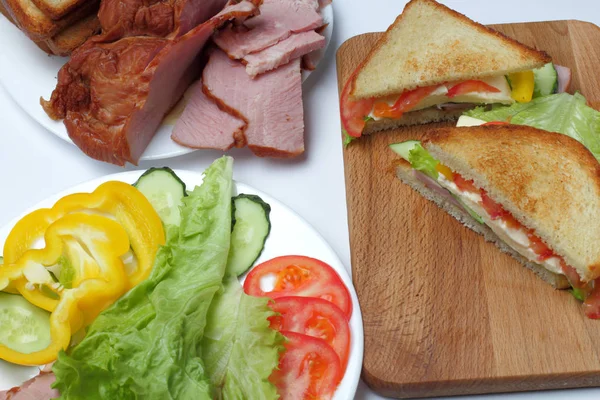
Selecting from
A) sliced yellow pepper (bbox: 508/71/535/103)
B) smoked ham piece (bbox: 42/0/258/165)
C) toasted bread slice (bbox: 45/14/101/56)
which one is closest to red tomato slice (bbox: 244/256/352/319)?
smoked ham piece (bbox: 42/0/258/165)

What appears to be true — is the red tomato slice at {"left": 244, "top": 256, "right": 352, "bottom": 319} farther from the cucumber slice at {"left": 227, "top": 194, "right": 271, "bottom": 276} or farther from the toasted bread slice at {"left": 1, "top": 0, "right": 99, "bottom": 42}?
the toasted bread slice at {"left": 1, "top": 0, "right": 99, "bottom": 42}

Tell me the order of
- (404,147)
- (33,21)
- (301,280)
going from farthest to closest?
(33,21), (404,147), (301,280)

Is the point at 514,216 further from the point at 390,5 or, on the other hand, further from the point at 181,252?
the point at 390,5

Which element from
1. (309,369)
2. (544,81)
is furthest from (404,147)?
(309,369)

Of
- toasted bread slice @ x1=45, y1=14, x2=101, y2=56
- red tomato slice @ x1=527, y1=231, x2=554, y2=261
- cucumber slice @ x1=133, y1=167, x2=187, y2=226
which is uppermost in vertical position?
toasted bread slice @ x1=45, y1=14, x2=101, y2=56

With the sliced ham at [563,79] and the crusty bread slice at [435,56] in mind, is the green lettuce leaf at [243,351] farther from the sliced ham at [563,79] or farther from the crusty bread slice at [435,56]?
the sliced ham at [563,79]

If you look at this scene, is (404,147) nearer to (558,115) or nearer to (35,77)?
(558,115)

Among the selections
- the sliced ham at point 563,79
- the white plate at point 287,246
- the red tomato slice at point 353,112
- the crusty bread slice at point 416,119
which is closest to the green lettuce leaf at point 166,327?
the white plate at point 287,246
